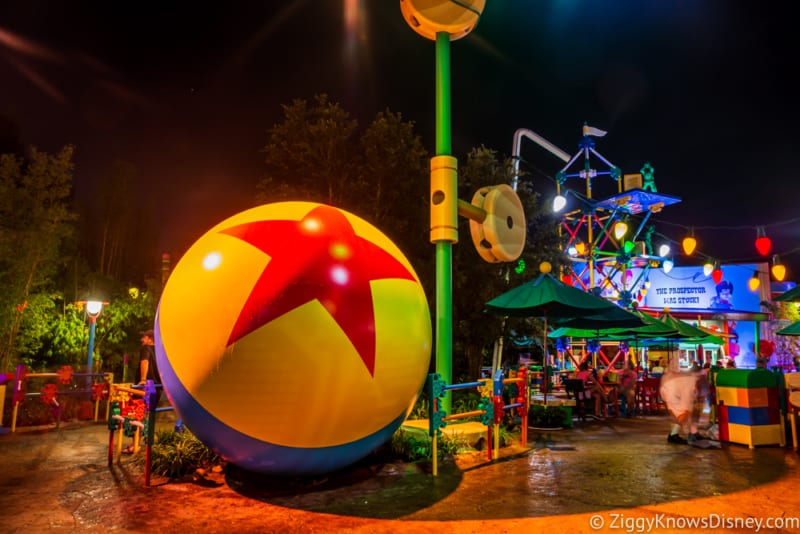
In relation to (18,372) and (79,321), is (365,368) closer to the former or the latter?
(18,372)

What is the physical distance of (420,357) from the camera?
5.36 m

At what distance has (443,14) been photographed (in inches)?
321

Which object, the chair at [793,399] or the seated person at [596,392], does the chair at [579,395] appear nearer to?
the seated person at [596,392]

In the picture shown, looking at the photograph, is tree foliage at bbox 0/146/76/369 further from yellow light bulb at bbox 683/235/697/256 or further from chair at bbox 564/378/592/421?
yellow light bulb at bbox 683/235/697/256

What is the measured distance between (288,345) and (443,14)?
6.06 metres

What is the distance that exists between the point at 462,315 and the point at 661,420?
515cm

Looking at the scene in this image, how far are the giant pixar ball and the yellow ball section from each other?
4582mm

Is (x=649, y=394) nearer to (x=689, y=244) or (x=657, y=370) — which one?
(x=689, y=244)

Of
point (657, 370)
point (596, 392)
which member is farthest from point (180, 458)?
point (657, 370)

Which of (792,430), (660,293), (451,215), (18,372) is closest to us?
(451,215)

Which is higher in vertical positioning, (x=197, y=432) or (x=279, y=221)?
Result: (x=279, y=221)

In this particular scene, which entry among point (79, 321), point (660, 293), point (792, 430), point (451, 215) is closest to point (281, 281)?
point (451, 215)

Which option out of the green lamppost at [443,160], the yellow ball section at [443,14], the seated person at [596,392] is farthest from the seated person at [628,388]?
the yellow ball section at [443,14]

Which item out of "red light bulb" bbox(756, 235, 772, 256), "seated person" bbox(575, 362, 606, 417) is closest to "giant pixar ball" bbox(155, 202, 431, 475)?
"seated person" bbox(575, 362, 606, 417)
